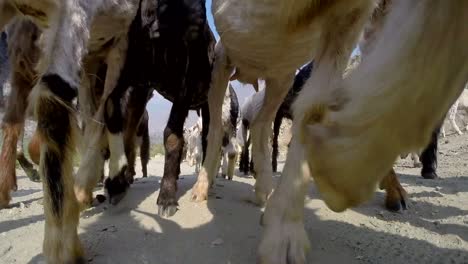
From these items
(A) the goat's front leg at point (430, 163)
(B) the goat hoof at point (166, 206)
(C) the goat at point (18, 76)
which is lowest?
(B) the goat hoof at point (166, 206)

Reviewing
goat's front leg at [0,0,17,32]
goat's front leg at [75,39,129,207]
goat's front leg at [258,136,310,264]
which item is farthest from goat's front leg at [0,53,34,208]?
goat's front leg at [258,136,310,264]

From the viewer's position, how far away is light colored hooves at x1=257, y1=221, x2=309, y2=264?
2414 millimetres

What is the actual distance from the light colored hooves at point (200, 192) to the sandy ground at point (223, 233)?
0.08 meters

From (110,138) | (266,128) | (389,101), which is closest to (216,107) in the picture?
(266,128)

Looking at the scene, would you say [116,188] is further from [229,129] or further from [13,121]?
[229,129]

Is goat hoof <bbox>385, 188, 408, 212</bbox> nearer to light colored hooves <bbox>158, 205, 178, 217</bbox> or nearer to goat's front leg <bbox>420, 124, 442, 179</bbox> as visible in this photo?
light colored hooves <bbox>158, 205, 178, 217</bbox>

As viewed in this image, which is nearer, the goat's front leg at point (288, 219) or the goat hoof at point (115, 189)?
the goat's front leg at point (288, 219)

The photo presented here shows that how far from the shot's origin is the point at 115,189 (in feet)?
13.1

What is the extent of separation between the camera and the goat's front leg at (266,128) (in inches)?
172

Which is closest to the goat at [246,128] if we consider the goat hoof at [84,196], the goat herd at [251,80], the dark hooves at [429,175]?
the dark hooves at [429,175]

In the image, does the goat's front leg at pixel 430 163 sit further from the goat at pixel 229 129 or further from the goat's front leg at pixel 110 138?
the goat's front leg at pixel 110 138

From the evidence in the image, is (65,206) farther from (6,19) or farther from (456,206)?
(456,206)

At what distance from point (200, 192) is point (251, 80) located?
1.65 m

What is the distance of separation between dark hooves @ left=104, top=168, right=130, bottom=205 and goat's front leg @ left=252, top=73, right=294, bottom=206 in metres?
1.16
